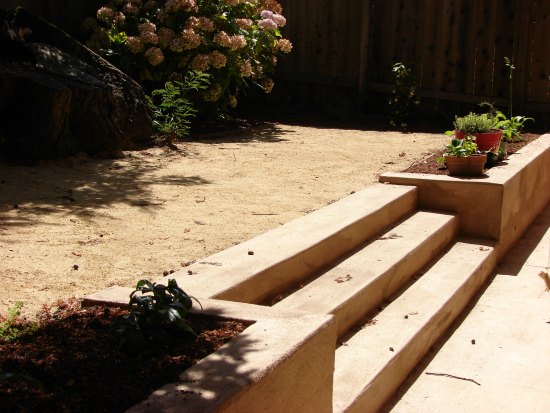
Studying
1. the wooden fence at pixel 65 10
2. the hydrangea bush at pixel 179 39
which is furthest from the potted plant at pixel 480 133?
the wooden fence at pixel 65 10

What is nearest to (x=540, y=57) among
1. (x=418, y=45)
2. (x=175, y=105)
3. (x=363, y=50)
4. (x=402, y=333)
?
(x=418, y=45)

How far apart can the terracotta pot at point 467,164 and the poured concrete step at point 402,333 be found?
92 cm

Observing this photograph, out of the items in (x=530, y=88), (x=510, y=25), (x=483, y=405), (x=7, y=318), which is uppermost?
(x=510, y=25)

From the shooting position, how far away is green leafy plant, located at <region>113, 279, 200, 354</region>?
290cm

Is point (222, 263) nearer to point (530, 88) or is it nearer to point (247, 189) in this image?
point (247, 189)

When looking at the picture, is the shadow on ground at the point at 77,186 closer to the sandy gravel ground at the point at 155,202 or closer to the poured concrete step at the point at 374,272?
the sandy gravel ground at the point at 155,202

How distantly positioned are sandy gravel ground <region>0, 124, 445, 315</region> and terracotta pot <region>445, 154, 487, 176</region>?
689mm

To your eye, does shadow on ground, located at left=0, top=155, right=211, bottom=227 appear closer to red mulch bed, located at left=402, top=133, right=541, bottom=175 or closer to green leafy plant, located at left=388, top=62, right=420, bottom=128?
red mulch bed, located at left=402, top=133, right=541, bottom=175

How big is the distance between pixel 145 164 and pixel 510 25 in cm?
587

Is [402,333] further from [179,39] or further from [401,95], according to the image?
[401,95]

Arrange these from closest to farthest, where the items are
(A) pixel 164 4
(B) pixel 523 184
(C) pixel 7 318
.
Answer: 1. (C) pixel 7 318
2. (B) pixel 523 184
3. (A) pixel 164 4

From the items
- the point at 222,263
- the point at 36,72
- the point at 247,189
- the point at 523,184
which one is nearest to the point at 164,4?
the point at 36,72

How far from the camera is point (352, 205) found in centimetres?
604

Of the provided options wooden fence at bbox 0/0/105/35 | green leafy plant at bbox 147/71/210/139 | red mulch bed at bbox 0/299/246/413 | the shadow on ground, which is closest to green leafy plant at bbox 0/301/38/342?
red mulch bed at bbox 0/299/246/413
